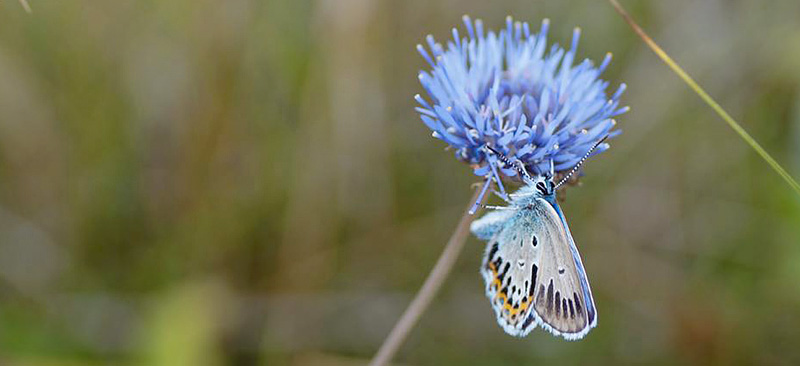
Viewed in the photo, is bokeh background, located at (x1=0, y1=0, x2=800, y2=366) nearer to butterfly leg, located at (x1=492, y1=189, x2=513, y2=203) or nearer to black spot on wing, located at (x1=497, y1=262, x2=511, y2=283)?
black spot on wing, located at (x1=497, y1=262, x2=511, y2=283)

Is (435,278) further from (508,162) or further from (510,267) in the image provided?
(508,162)

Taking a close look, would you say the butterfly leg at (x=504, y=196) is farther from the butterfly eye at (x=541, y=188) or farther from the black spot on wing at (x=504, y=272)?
the black spot on wing at (x=504, y=272)

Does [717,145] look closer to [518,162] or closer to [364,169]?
[364,169]

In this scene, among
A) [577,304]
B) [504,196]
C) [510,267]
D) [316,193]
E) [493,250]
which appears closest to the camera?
[577,304]

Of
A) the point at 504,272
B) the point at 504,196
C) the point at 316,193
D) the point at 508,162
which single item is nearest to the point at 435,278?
the point at 504,272

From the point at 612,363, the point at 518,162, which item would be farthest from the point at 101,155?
the point at 612,363

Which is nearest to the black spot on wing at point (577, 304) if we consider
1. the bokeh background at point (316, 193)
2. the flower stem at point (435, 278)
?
the flower stem at point (435, 278)

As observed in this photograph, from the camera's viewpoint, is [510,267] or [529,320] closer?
[529,320]
